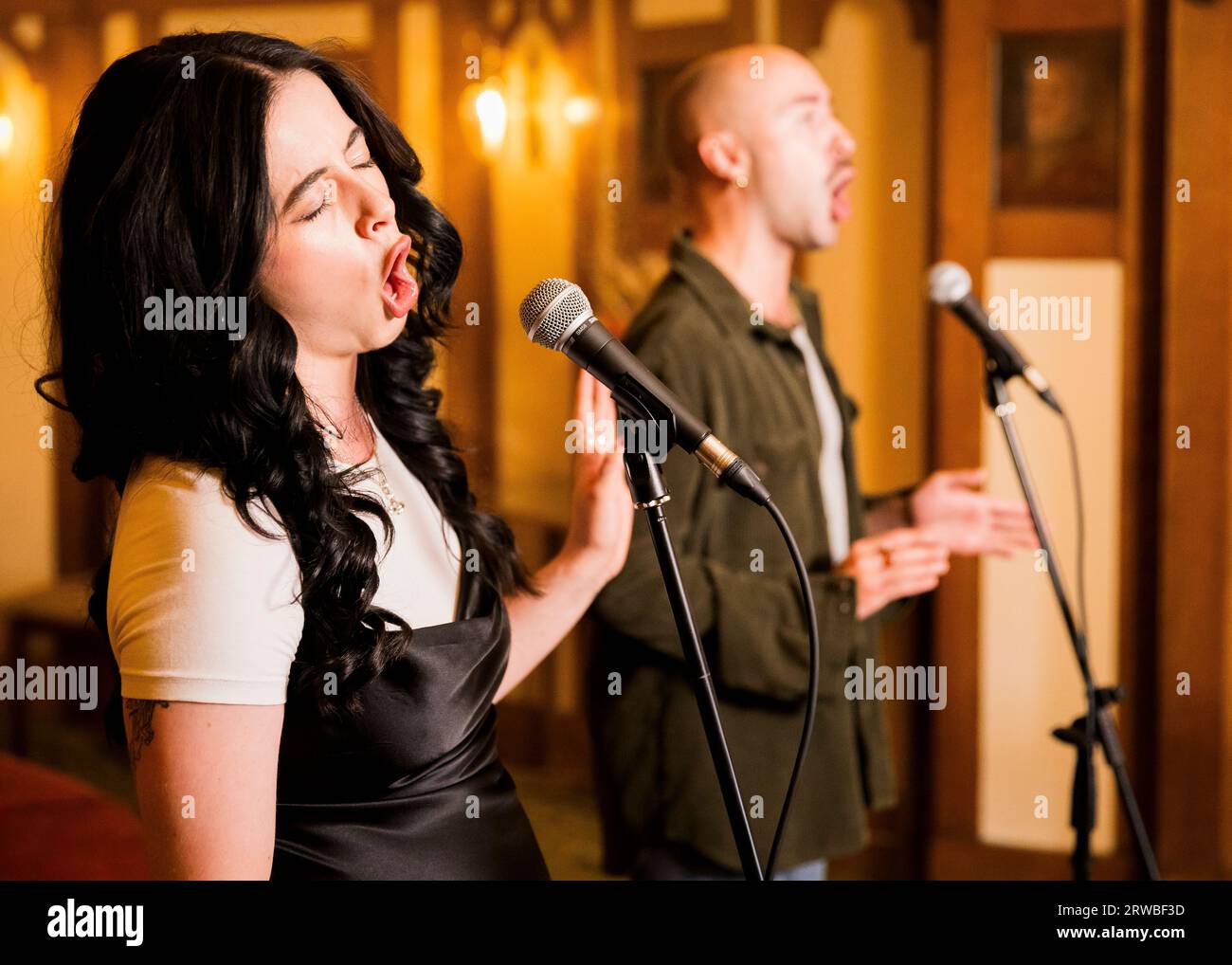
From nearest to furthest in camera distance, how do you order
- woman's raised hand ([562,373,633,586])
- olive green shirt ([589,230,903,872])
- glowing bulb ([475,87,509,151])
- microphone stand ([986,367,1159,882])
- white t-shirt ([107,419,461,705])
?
white t-shirt ([107,419,461,705]), woman's raised hand ([562,373,633,586]), microphone stand ([986,367,1159,882]), olive green shirt ([589,230,903,872]), glowing bulb ([475,87,509,151])

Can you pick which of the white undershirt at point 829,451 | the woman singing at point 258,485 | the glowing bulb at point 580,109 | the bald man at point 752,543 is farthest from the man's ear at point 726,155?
the glowing bulb at point 580,109

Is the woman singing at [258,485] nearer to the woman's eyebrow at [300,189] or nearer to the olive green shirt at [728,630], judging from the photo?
the woman's eyebrow at [300,189]

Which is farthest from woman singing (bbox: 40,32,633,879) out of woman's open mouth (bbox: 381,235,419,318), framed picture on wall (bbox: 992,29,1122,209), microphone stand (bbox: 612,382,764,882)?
framed picture on wall (bbox: 992,29,1122,209)

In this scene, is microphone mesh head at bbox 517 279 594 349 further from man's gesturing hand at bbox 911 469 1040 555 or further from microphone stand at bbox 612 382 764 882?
man's gesturing hand at bbox 911 469 1040 555

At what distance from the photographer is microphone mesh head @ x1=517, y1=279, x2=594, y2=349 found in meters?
1.13

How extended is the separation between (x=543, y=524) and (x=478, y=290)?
2.74 ft

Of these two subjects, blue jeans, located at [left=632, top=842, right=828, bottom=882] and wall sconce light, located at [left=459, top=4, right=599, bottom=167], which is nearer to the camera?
blue jeans, located at [left=632, top=842, right=828, bottom=882]

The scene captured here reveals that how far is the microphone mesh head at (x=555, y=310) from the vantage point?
1.13m

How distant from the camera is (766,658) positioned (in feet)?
6.03

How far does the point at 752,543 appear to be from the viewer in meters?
1.92

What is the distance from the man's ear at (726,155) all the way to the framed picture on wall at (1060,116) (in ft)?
4.21

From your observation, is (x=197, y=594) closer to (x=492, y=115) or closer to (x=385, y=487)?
(x=385, y=487)

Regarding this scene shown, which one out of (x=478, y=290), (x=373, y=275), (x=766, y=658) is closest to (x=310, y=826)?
(x=373, y=275)

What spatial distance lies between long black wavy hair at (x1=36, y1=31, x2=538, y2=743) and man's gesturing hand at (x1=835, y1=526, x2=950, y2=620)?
874mm
